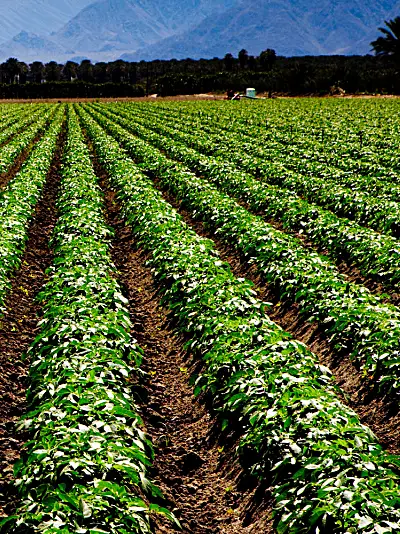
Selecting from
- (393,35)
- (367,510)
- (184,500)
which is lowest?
(184,500)

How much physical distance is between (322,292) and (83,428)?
16.4 ft

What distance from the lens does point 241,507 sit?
234 inches

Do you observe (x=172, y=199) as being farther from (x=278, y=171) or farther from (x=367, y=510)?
(x=367, y=510)

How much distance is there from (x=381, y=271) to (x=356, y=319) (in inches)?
110

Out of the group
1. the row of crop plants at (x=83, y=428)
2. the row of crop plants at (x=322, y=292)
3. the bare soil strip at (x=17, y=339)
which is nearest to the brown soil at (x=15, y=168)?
the bare soil strip at (x=17, y=339)

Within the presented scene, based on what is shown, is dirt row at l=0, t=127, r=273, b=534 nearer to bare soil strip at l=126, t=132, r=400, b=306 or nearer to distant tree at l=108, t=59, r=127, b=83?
bare soil strip at l=126, t=132, r=400, b=306

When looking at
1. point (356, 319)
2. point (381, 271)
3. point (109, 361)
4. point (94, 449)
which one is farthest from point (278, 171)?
point (94, 449)

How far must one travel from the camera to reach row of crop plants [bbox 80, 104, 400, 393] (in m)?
7.60

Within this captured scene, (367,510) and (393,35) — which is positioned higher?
(393,35)

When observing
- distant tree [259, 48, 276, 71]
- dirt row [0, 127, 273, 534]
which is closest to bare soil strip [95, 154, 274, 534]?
dirt row [0, 127, 273, 534]

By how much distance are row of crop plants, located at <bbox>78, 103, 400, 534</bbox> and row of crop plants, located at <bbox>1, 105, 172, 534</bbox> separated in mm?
1043

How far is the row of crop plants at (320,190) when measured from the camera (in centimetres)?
1427

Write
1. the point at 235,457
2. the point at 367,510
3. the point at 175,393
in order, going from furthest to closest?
the point at 175,393 < the point at 235,457 < the point at 367,510

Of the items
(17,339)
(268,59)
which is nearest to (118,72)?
(268,59)
